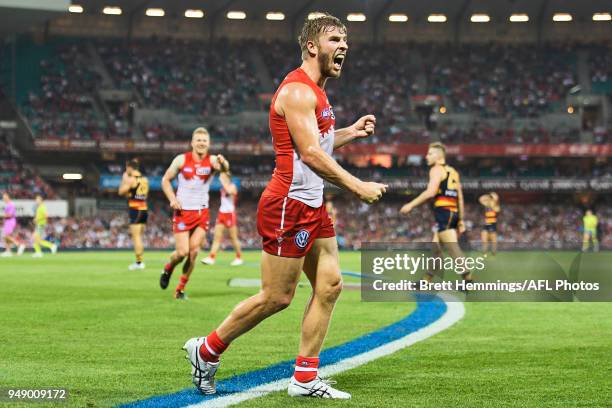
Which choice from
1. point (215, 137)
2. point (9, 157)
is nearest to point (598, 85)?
point (215, 137)

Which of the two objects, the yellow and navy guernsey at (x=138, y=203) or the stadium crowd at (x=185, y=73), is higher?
the stadium crowd at (x=185, y=73)

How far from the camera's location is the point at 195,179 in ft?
43.2

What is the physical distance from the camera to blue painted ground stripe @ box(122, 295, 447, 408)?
5.20 metres

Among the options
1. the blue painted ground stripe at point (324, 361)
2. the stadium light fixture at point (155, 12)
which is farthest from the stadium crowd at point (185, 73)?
the blue painted ground stripe at point (324, 361)

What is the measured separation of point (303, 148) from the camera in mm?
5223

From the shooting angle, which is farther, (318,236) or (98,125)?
(98,125)

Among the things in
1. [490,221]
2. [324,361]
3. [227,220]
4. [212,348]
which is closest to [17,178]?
[227,220]

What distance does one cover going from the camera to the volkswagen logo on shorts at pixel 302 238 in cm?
542

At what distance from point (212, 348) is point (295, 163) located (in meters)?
1.28

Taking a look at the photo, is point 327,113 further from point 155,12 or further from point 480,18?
point 480,18

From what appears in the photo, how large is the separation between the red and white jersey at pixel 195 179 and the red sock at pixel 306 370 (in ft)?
25.2

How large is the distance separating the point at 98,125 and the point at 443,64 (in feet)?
77.5

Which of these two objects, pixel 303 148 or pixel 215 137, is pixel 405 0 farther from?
pixel 303 148

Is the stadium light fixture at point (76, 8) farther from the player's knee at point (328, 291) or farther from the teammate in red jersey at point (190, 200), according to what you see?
the player's knee at point (328, 291)
